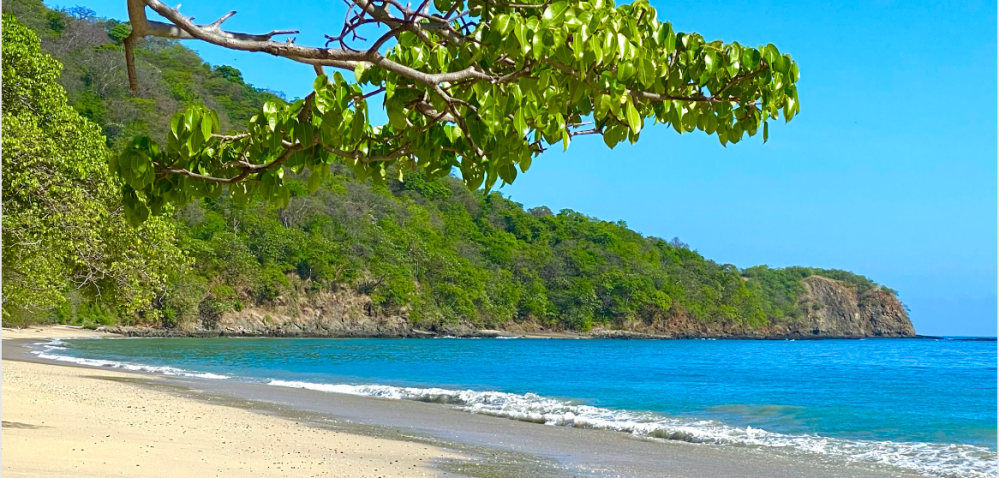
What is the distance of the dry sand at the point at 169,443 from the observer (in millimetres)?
6293

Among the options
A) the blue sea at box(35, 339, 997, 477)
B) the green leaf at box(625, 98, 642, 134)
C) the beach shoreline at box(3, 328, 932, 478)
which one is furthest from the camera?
the blue sea at box(35, 339, 997, 477)

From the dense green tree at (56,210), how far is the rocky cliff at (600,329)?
4138cm

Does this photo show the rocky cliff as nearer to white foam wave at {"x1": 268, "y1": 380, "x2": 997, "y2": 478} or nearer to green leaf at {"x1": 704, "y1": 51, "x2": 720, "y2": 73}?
white foam wave at {"x1": 268, "y1": 380, "x2": 997, "y2": 478}

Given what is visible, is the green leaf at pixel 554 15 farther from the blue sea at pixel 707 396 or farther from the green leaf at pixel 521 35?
the blue sea at pixel 707 396

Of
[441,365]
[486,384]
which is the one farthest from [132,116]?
[486,384]

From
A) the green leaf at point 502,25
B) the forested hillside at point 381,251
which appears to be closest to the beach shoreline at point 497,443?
the green leaf at point 502,25

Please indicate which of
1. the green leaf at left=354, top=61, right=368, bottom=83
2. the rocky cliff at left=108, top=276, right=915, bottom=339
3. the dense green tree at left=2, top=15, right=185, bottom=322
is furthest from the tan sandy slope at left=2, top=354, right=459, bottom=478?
the rocky cliff at left=108, top=276, right=915, bottom=339

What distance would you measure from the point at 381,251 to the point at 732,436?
53.4m

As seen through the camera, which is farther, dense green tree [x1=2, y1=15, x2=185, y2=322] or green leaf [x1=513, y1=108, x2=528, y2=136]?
dense green tree [x1=2, y1=15, x2=185, y2=322]

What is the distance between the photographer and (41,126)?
9.59 metres

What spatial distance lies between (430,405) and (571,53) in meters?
13.3

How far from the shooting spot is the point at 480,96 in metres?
2.81

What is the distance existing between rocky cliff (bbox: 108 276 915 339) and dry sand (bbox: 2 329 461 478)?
40552 mm

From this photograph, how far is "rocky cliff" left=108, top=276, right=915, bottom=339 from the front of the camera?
56906mm
